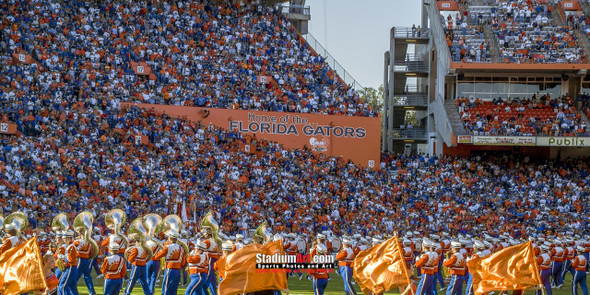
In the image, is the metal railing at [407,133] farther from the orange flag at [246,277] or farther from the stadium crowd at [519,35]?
the orange flag at [246,277]

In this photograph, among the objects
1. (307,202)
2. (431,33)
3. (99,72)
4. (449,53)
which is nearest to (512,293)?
(307,202)

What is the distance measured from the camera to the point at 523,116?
40438 millimetres

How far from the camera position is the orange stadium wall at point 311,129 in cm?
3659

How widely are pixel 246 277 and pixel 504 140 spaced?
2617 centimetres

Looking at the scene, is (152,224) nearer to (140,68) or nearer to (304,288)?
(304,288)

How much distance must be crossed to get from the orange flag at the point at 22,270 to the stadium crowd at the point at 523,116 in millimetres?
27733

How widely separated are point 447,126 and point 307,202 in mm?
9538

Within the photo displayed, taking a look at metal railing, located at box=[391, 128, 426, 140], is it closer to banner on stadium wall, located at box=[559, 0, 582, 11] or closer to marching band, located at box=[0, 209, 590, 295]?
banner on stadium wall, located at box=[559, 0, 582, 11]

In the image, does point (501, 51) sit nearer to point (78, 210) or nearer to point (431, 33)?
point (431, 33)

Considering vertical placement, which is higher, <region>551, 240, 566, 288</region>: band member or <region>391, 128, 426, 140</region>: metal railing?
<region>391, 128, 426, 140</region>: metal railing

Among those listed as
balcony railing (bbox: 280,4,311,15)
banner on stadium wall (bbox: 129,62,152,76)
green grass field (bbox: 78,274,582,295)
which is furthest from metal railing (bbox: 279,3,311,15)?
green grass field (bbox: 78,274,582,295)

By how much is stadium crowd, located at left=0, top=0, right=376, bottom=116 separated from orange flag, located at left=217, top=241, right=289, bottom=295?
19926 millimetres

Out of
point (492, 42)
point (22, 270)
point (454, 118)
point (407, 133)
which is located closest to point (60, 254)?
point (22, 270)

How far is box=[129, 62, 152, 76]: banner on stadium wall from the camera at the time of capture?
120ft
